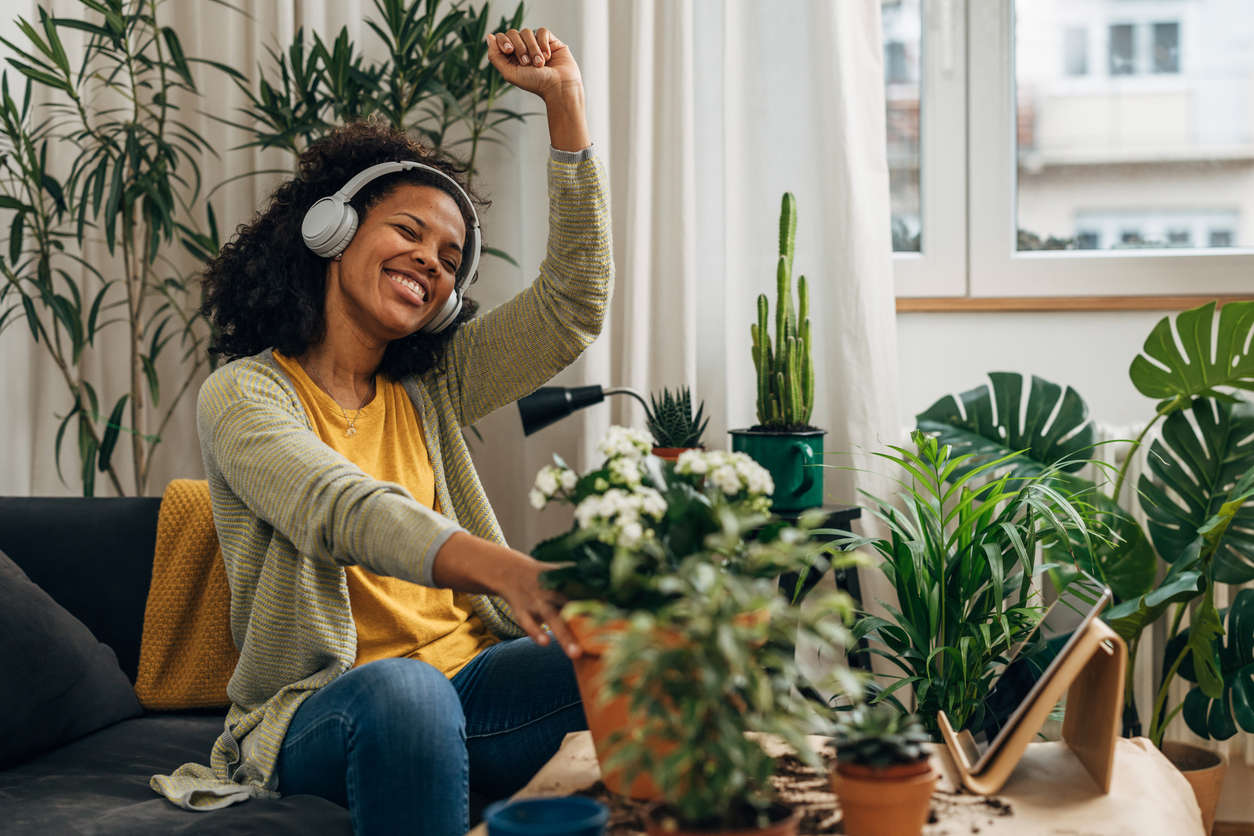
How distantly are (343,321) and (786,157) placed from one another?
1.10 meters

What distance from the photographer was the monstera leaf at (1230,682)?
6.15 ft

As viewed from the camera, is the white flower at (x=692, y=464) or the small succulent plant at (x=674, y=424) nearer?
the white flower at (x=692, y=464)

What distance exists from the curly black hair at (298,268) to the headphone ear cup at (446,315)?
1 centimetres

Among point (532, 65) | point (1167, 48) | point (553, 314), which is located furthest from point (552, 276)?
point (1167, 48)

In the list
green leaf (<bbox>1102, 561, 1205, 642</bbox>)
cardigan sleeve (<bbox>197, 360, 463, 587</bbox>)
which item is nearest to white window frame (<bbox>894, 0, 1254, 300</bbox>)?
green leaf (<bbox>1102, 561, 1205, 642</bbox>)

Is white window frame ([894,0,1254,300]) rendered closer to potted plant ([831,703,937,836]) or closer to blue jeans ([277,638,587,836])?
blue jeans ([277,638,587,836])

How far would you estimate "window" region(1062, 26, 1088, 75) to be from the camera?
2.33 meters

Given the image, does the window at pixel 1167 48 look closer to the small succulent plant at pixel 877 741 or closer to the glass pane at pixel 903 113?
the glass pane at pixel 903 113

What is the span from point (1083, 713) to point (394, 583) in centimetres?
87

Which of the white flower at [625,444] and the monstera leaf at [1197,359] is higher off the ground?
the monstera leaf at [1197,359]

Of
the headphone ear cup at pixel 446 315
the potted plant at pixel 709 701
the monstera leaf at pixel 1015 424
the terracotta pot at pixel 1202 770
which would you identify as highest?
the headphone ear cup at pixel 446 315

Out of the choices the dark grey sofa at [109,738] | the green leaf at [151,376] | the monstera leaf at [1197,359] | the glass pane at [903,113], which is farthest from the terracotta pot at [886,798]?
the green leaf at [151,376]

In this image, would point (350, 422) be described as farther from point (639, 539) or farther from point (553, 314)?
point (639, 539)

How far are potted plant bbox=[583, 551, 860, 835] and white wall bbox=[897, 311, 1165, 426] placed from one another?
1.63 meters
